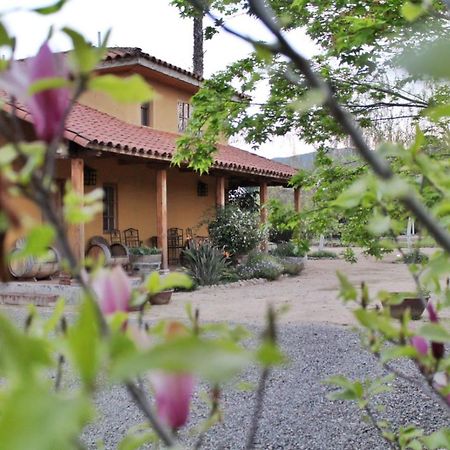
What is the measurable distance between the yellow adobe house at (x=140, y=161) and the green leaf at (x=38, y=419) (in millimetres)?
9236

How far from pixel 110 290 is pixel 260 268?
1237 cm

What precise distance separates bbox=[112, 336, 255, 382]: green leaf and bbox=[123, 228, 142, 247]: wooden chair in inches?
502

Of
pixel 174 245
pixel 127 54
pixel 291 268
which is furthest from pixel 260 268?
pixel 127 54

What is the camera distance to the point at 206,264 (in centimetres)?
1181

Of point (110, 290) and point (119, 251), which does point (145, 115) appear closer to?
point (119, 251)

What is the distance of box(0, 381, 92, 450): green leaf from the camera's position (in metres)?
0.27

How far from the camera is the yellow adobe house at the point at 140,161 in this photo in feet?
33.7

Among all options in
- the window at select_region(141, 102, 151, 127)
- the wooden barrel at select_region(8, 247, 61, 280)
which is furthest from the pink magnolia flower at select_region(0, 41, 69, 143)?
the window at select_region(141, 102, 151, 127)

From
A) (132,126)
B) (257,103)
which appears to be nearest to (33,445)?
(257,103)

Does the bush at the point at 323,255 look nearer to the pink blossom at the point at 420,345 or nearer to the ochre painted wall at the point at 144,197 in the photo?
the ochre painted wall at the point at 144,197

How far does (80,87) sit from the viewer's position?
16.8 inches

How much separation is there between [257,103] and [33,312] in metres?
3.66

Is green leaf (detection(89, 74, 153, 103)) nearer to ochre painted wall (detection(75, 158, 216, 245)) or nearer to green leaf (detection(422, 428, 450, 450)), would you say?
green leaf (detection(422, 428, 450, 450))

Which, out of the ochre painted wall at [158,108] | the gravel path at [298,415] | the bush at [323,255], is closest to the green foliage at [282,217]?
the gravel path at [298,415]
